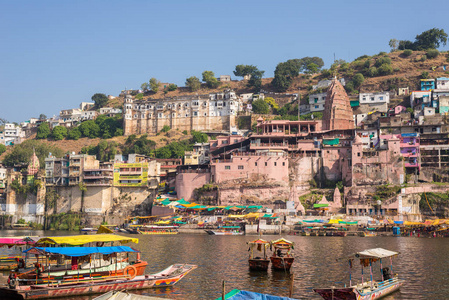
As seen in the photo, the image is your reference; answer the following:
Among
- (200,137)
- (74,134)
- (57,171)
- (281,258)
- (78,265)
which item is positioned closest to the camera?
(78,265)

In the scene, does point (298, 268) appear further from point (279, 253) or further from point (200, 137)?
point (200, 137)

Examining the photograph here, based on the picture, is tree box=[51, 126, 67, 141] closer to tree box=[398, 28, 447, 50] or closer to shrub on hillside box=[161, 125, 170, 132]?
shrub on hillside box=[161, 125, 170, 132]

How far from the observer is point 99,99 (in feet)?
460

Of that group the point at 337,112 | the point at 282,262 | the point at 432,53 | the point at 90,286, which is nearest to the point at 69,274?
the point at 90,286

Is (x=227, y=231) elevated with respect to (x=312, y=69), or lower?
lower

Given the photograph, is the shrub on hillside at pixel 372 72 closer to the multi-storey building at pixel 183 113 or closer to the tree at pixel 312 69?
the tree at pixel 312 69

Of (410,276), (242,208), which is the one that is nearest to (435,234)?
(242,208)

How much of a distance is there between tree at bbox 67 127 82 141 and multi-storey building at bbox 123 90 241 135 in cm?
1176

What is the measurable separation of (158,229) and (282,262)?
121 ft

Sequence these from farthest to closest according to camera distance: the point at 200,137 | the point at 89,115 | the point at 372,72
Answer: the point at 89,115, the point at 372,72, the point at 200,137

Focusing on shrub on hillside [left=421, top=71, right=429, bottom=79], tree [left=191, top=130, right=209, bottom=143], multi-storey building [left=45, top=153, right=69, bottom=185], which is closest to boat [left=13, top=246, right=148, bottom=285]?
multi-storey building [left=45, top=153, right=69, bottom=185]

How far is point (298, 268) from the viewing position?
116 ft

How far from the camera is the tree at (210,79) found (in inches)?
5108

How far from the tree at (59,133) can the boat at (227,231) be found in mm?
66993
